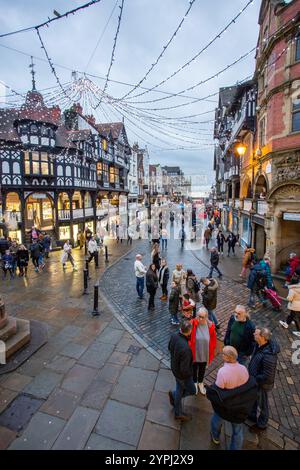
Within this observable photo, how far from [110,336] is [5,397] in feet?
8.79

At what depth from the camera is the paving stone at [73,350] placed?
5674mm

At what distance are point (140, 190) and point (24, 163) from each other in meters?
28.2

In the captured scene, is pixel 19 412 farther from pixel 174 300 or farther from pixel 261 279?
pixel 261 279

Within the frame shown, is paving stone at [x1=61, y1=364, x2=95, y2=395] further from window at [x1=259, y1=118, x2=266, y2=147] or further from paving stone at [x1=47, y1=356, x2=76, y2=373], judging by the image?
window at [x1=259, y1=118, x2=266, y2=147]

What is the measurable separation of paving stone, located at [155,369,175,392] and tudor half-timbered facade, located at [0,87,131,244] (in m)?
15.0

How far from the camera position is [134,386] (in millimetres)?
4695

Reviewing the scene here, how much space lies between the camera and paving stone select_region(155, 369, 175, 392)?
4645 mm

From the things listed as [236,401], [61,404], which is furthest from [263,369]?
[61,404]

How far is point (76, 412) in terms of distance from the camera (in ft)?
13.3

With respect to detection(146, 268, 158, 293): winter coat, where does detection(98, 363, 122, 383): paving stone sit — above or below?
below

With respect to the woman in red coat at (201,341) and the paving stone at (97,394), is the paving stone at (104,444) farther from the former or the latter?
the woman in red coat at (201,341)

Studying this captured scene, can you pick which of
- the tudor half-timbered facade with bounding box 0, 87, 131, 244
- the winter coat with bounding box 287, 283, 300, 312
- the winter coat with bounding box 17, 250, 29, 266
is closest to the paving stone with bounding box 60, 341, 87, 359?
the winter coat with bounding box 287, 283, 300, 312

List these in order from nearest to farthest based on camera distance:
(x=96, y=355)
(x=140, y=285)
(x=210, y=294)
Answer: (x=96, y=355), (x=210, y=294), (x=140, y=285)

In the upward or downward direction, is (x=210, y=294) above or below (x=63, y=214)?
below
